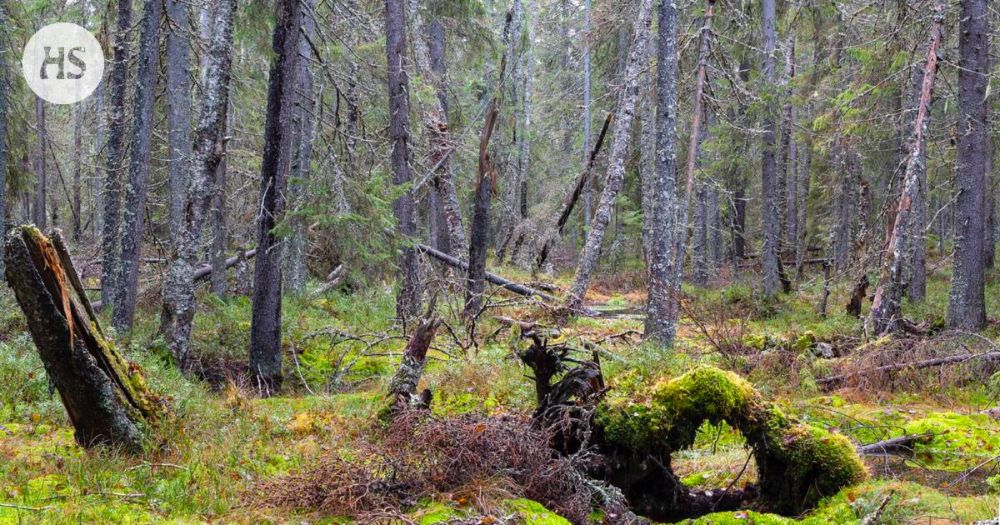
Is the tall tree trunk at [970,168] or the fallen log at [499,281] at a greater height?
the tall tree trunk at [970,168]

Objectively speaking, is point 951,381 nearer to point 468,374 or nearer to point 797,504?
point 797,504

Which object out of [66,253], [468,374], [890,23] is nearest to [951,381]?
[468,374]

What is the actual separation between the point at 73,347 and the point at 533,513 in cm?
346

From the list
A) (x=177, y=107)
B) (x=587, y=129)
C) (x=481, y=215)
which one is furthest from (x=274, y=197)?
(x=587, y=129)

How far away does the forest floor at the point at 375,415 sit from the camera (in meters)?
4.13

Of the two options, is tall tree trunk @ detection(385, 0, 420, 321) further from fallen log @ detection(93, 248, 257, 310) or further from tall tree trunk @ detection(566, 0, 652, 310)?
fallen log @ detection(93, 248, 257, 310)

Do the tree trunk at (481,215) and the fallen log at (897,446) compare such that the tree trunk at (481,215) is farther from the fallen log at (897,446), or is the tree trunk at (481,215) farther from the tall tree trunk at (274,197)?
the fallen log at (897,446)

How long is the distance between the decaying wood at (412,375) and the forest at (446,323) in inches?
1.1

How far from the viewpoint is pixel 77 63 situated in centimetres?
1842

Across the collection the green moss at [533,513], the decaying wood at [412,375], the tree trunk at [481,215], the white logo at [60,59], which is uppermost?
the white logo at [60,59]

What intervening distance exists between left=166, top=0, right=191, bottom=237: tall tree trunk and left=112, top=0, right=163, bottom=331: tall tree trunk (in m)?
1.69

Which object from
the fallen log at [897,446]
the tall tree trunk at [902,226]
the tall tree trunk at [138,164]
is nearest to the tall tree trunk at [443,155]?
the tall tree trunk at [138,164]

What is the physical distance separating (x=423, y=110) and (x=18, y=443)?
934cm

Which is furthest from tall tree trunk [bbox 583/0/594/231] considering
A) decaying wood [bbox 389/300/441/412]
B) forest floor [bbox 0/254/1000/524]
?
decaying wood [bbox 389/300/441/412]
